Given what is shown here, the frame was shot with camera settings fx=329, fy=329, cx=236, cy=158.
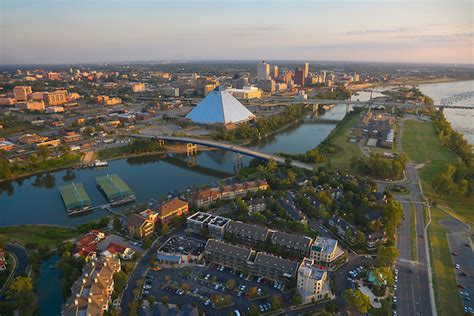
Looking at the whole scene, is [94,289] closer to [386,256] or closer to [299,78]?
[386,256]

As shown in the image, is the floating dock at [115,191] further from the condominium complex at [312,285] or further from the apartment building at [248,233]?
the condominium complex at [312,285]

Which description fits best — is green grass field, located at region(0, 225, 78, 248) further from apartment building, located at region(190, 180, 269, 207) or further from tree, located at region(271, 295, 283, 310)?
tree, located at region(271, 295, 283, 310)

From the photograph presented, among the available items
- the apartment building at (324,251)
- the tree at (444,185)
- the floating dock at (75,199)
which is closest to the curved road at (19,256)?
the floating dock at (75,199)

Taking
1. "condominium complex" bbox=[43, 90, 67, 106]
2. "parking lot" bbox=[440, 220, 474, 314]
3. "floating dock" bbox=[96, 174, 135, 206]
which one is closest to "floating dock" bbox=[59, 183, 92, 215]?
"floating dock" bbox=[96, 174, 135, 206]

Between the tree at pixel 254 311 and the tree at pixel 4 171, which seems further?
the tree at pixel 4 171

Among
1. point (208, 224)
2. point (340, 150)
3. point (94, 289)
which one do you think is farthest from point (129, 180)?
point (340, 150)

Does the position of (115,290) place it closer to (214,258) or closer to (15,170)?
(214,258)

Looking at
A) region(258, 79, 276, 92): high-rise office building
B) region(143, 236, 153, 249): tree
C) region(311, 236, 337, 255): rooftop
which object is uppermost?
region(258, 79, 276, 92): high-rise office building
